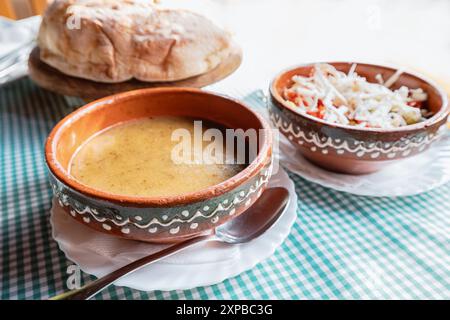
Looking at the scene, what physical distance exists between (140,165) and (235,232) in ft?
0.68

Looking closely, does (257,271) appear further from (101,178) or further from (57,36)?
(57,36)

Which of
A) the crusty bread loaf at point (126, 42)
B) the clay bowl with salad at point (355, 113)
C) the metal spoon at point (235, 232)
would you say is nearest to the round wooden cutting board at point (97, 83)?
the crusty bread loaf at point (126, 42)

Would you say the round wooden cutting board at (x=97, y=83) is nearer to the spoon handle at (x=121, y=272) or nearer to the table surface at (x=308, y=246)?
the table surface at (x=308, y=246)

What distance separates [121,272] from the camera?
1.96 ft

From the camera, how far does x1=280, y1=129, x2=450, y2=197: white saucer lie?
2.72 ft

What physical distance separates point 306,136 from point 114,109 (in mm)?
389

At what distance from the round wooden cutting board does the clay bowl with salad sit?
0.19 meters

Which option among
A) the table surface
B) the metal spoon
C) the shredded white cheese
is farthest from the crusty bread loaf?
the metal spoon

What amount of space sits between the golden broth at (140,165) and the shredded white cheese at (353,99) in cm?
26

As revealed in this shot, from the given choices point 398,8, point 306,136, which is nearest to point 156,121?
point 306,136

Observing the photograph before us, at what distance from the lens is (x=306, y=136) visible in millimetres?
845

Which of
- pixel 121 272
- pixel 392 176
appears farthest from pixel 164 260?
pixel 392 176

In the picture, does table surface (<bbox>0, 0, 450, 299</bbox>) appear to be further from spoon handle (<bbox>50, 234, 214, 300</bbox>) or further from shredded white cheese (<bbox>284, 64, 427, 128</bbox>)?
shredded white cheese (<bbox>284, 64, 427, 128</bbox>)

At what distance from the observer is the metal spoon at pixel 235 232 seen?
1.88 feet
